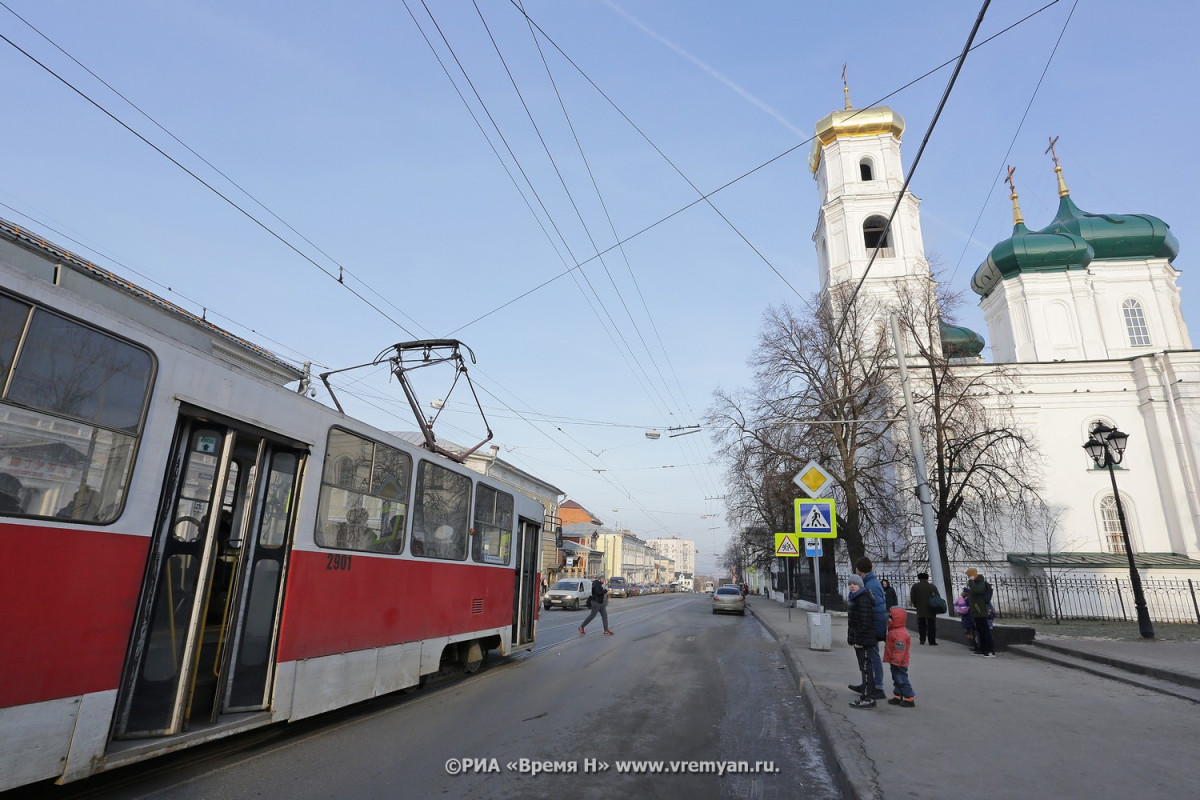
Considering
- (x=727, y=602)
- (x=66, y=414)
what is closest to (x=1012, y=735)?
(x=66, y=414)

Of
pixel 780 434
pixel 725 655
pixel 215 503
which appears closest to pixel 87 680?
pixel 215 503

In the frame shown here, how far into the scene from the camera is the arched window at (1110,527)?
30750mm

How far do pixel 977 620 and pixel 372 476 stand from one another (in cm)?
1221

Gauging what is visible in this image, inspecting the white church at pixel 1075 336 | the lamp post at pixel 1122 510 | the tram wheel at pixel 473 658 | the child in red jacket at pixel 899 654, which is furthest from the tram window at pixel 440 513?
the white church at pixel 1075 336

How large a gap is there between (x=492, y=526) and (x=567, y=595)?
2391cm

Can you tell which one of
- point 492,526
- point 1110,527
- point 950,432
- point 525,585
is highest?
point 950,432

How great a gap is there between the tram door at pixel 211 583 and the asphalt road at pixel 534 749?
24.0 inches

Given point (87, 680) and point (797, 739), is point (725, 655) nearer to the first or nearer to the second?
point (797, 739)

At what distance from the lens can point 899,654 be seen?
756 centimetres

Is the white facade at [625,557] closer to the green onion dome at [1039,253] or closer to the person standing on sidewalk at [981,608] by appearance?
the green onion dome at [1039,253]

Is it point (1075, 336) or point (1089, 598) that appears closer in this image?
point (1089, 598)

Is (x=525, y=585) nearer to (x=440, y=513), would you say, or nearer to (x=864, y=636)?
(x=440, y=513)

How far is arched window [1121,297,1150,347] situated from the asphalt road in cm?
4199

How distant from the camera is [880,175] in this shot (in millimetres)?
40250
